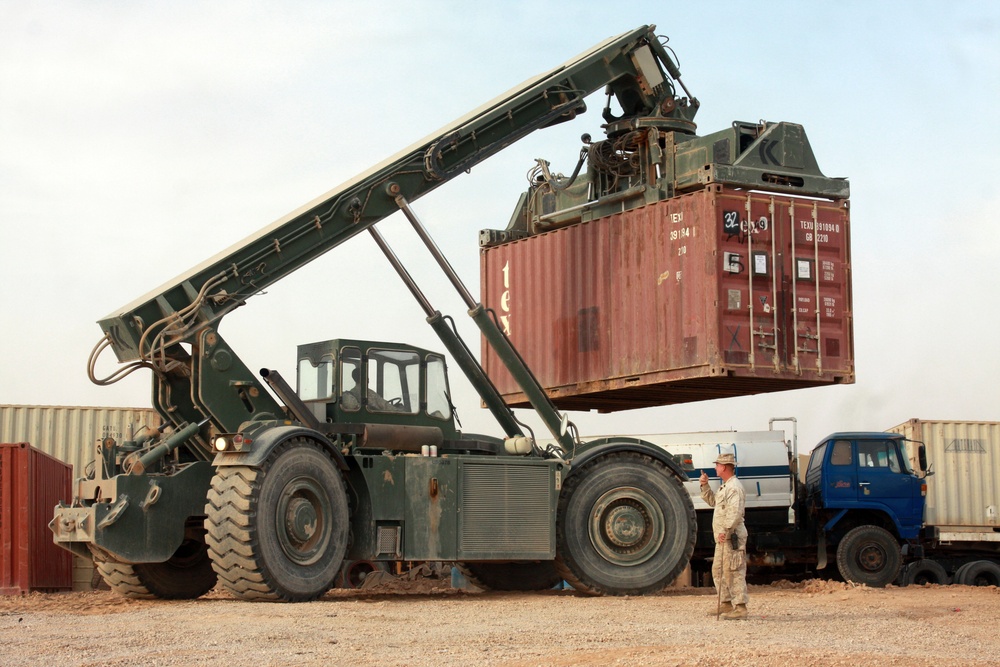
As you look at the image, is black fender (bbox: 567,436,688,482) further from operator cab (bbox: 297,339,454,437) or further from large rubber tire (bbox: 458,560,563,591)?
large rubber tire (bbox: 458,560,563,591)

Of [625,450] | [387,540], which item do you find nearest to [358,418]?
[387,540]

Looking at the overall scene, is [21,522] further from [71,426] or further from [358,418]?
[71,426]

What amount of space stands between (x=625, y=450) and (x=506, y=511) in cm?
176

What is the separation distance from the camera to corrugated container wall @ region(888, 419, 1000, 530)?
2430 cm

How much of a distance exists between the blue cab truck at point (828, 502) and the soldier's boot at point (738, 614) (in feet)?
29.7

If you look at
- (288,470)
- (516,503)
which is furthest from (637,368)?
(288,470)

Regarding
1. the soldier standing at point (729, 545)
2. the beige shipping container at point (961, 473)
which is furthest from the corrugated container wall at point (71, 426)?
the beige shipping container at point (961, 473)

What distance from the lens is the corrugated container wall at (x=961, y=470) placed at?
24.3 metres

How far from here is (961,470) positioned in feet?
81.0

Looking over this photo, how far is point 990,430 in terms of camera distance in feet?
82.4

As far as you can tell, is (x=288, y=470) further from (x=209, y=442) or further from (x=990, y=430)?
(x=990, y=430)

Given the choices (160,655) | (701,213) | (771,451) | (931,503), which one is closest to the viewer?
(160,655)

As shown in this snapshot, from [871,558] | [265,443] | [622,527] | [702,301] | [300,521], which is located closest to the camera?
[265,443]

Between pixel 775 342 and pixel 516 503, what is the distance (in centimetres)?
420
